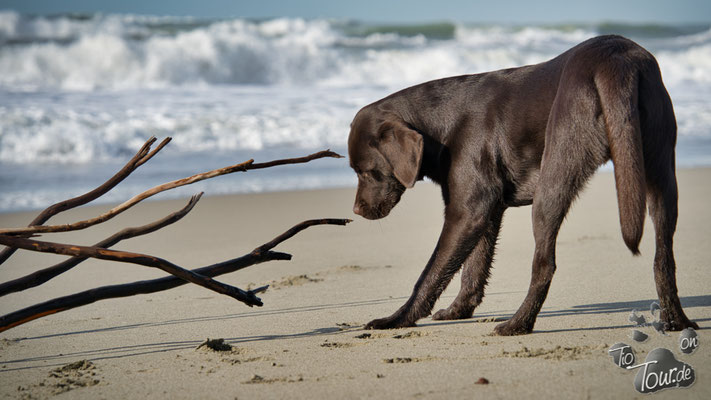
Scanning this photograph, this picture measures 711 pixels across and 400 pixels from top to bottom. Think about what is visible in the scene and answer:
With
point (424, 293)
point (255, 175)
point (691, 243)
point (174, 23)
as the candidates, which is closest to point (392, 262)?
point (424, 293)

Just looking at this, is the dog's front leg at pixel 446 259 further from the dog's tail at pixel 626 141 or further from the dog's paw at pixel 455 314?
the dog's tail at pixel 626 141

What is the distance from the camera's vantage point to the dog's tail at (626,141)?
303 cm

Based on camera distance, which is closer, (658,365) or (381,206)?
(658,365)

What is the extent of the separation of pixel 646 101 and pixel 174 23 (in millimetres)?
24548

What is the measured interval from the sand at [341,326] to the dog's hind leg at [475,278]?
0.32 ft

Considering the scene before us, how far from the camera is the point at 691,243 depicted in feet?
19.2

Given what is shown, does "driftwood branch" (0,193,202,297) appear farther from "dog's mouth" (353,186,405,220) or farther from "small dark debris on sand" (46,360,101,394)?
"dog's mouth" (353,186,405,220)

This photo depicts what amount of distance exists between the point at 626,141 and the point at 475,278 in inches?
54.1

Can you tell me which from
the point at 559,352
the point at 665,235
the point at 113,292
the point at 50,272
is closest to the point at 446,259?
the point at 559,352

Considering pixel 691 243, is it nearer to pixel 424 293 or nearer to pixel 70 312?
pixel 424 293

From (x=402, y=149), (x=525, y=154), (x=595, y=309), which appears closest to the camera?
(x=525, y=154)

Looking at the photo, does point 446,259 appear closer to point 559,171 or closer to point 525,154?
point 525,154

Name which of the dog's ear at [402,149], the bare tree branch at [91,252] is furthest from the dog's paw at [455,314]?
the bare tree branch at [91,252]

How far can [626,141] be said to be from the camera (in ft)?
10.2
